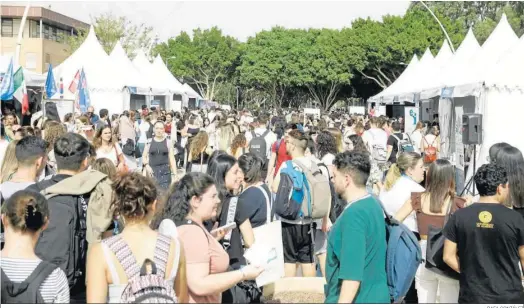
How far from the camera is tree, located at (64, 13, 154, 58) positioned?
57.9m

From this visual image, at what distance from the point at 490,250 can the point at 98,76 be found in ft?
81.1

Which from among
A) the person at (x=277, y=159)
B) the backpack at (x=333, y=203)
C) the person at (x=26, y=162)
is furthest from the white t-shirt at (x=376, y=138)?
the person at (x=26, y=162)

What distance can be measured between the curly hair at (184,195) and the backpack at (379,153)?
1047cm

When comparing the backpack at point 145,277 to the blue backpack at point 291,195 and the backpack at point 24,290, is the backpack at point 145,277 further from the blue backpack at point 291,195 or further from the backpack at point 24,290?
the blue backpack at point 291,195

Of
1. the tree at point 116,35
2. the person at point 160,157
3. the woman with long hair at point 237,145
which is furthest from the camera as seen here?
the tree at point 116,35

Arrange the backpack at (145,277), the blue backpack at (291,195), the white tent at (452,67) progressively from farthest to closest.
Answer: the white tent at (452,67) → the blue backpack at (291,195) → the backpack at (145,277)

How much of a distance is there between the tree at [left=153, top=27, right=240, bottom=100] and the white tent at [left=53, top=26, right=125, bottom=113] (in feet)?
168

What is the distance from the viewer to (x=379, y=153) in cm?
1455

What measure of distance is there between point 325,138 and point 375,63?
58712 mm

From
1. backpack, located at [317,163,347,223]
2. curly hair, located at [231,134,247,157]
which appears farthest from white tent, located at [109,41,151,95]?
backpack, located at [317,163,347,223]

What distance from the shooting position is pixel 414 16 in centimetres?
6675

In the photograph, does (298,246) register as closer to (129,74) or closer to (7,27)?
(129,74)

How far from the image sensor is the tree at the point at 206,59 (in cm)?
8056

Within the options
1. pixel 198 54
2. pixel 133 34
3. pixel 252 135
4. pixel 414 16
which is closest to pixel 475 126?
pixel 252 135
